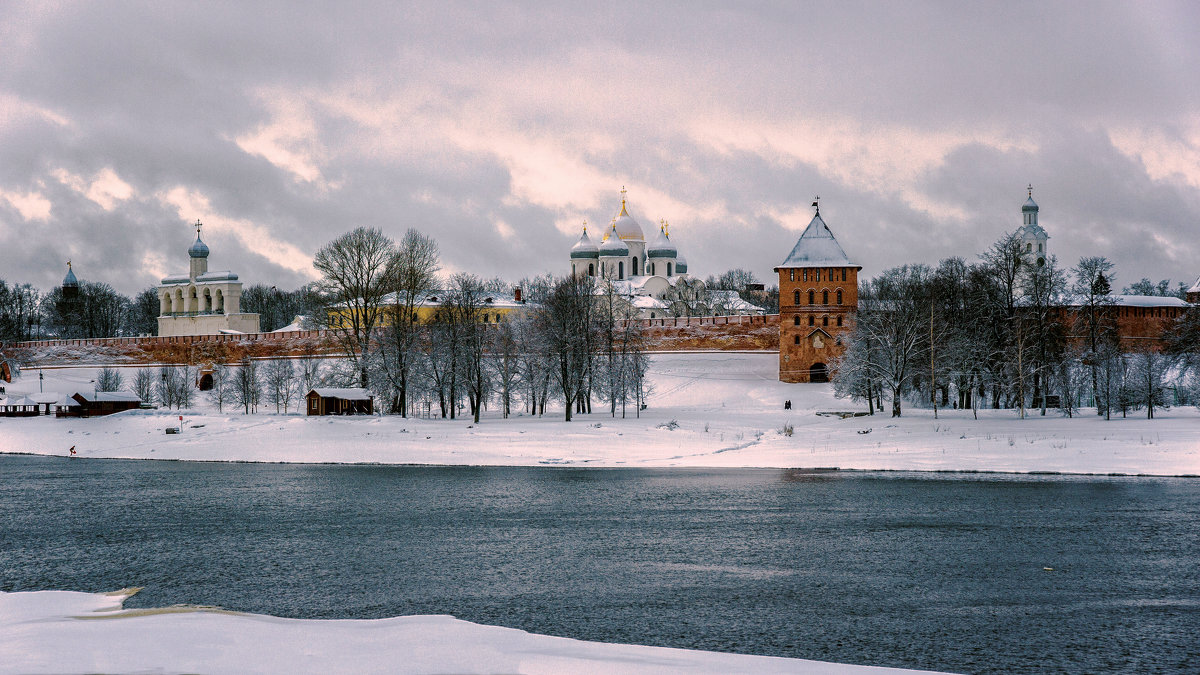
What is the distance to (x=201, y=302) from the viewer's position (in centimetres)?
8581

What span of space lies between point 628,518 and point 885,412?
85.9 feet

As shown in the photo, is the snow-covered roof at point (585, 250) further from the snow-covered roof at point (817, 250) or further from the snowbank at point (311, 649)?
the snowbank at point (311, 649)

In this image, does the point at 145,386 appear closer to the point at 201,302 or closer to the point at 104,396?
the point at 104,396

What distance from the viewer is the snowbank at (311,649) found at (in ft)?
26.3

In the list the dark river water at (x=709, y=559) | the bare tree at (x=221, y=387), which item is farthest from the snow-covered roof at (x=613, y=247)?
the dark river water at (x=709, y=559)

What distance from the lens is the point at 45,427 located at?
43.2m

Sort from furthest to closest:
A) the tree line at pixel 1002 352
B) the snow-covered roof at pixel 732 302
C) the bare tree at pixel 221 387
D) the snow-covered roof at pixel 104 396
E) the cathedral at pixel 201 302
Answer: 1. the snow-covered roof at pixel 732 302
2. the cathedral at pixel 201 302
3. the bare tree at pixel 221 387
4. the snow-covered roof at pixel 104 396
5. the tree line at pixel 1002 352

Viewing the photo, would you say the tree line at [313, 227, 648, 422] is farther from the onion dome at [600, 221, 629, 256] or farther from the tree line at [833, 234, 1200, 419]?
the onion dome at [600, 221, 629, 256]

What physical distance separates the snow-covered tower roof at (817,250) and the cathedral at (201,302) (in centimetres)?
4918

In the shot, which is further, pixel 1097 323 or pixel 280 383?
pixel 280 383

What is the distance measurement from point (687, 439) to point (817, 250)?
24904 mm

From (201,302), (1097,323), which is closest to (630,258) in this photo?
(201,302)

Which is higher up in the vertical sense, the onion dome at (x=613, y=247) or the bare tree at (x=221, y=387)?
the onion dome at (x=613, y=247)

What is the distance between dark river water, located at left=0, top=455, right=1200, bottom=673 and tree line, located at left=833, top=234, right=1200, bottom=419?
1744 centimetres
